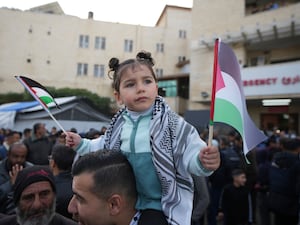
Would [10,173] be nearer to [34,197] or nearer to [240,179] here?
[34,197]

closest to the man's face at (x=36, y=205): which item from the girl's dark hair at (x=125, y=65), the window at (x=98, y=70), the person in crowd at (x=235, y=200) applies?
the girl's dark hair at (x=125, y=65)

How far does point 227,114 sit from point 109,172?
0.71 m

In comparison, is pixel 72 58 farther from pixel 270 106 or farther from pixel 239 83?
pixel 239 83

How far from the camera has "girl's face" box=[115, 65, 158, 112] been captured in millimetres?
1839

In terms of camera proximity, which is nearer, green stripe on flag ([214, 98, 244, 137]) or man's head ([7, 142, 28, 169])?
green stripe on flag ([214, 98, 244, 137])

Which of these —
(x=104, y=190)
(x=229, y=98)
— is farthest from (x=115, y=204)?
(x=229, y=98)

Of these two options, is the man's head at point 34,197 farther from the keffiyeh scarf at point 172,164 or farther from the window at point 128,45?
the window at point 128,45

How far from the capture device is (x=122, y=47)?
3431cm

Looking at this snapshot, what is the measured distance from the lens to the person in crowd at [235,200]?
5457mm

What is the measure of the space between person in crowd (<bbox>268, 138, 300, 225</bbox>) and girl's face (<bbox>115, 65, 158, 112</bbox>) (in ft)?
13.4

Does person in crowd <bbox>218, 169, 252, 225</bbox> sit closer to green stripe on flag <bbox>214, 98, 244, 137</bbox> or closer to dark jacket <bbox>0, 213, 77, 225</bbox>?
dark jacket <bbox>0, 213, 77, 225</bbox>

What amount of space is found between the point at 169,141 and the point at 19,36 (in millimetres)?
34419

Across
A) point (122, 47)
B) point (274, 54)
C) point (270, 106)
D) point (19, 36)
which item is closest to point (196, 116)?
point (270, 106)

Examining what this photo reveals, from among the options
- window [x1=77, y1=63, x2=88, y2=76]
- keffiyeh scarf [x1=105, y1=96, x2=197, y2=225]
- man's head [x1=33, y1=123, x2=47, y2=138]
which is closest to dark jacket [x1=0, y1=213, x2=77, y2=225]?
keffiyeh scarf [x1=105, y1=96, x2=197, y2=225]
